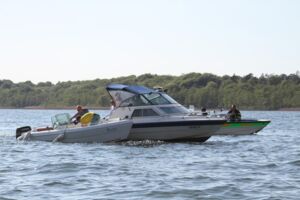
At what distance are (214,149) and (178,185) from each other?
39.6 ft

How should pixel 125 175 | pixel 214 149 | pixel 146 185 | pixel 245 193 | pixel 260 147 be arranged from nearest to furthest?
pixel 245 193, pixel 146 185, pixel 125 175, pixel 214 149, pixel 260 147

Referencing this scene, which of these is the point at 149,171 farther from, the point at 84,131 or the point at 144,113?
the point at 84,131

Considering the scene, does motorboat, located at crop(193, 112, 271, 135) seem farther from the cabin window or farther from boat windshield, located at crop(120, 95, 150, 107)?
the cabin window

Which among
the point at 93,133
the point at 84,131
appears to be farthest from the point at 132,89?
the point at 84,131

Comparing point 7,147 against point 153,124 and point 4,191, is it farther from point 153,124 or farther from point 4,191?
point 4,191

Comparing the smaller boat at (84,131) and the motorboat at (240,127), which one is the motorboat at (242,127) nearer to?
the motorboat at (240,127)

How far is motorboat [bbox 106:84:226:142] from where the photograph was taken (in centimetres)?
3503

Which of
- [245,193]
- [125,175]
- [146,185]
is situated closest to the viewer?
[245,193]

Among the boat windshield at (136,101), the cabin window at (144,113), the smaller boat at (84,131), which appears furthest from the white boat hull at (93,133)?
the boat windshield at (136,101)

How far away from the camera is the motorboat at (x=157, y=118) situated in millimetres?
35031

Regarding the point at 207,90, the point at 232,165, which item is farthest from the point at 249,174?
the point at 207,90

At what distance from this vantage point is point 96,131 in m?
35.5

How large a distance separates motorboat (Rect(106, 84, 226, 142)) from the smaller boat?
0.55 m

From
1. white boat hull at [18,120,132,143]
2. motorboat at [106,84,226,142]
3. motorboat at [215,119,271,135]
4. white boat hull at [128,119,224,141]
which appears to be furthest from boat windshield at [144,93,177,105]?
motorboat at [215,119,271,135]
